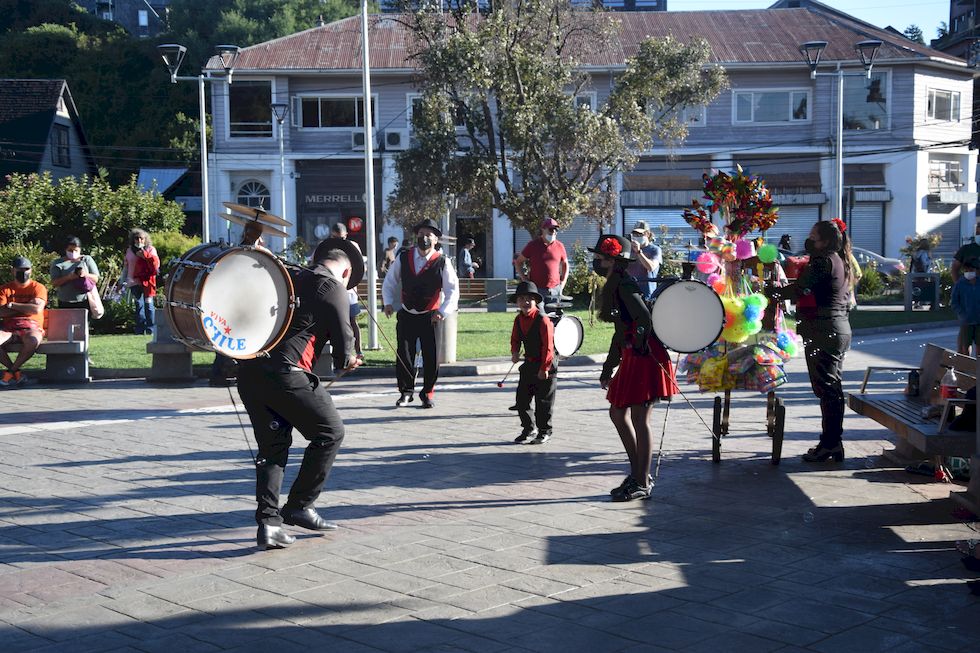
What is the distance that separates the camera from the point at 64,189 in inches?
1033

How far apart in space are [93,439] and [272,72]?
35.2m

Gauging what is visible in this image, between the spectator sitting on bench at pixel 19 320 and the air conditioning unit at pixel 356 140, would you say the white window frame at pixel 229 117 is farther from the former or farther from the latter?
the spectator sitting on bench at pixel 19 320

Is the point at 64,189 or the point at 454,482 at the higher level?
the point at 64,189

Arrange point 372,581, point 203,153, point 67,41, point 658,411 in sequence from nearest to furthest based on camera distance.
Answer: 1. point 372,581
2. point 658,411
3. point 203,153
4. point 67,41

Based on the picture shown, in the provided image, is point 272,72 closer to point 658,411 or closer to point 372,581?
point 658,411

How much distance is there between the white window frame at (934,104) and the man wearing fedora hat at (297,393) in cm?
4437

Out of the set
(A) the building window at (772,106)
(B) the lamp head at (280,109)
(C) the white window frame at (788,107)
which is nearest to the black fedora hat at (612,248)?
(B) the lamp head at (280,109)

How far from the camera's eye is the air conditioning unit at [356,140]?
4472cm

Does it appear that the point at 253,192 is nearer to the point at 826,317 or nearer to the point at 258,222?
the point at 826,317

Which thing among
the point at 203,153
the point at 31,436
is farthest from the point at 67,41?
the point at 31,436

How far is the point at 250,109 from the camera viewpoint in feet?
147

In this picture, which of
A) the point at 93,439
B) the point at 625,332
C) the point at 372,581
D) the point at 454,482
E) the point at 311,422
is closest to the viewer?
the point at 372,581

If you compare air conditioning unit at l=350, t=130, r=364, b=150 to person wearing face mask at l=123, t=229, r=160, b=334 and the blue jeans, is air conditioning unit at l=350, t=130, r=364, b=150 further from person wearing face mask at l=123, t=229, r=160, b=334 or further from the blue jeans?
person wearing face mask at l=123, t=229, r=160, b=334

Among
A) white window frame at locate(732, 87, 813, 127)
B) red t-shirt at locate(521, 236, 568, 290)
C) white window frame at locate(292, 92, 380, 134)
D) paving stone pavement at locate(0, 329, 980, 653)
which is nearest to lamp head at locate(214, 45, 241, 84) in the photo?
white window frame at locate(292, 92, 380, 134)
